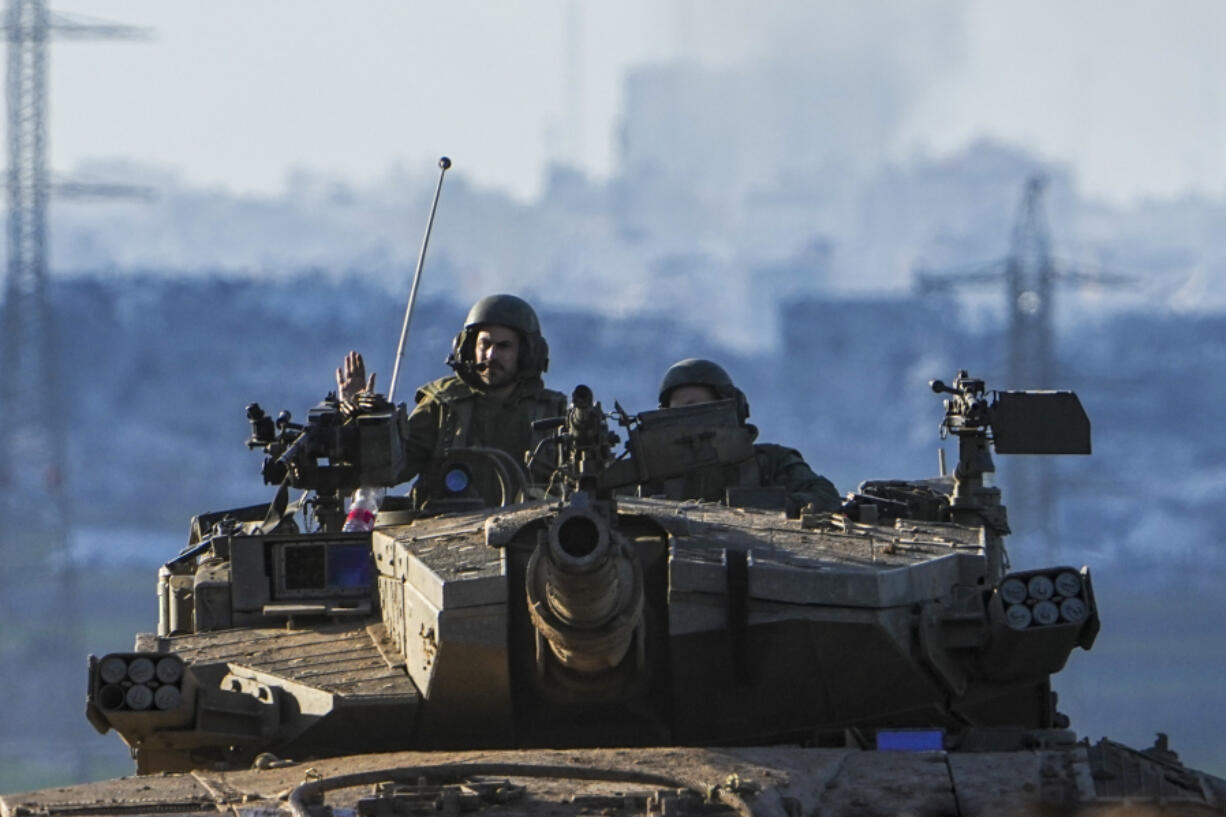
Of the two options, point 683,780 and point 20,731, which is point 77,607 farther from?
point 683,780

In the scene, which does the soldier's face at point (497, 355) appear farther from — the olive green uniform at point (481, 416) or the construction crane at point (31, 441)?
the construction crane at point (31, 441)

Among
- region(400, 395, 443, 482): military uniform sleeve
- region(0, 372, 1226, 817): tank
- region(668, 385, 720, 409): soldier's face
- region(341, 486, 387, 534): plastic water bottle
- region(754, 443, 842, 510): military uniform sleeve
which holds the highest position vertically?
region(668, 385, 720, 409): soldier's face

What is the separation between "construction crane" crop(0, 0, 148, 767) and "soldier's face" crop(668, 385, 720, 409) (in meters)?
45.5

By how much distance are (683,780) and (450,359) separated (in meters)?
9.70

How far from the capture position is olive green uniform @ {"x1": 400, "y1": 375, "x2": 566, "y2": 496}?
2739 centimetres

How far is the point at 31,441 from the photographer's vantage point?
77250 mm

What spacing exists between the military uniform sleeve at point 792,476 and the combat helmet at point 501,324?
6.63 ft

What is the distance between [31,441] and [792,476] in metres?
52.0

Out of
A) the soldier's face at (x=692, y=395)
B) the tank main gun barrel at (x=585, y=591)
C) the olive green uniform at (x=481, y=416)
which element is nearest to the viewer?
the tank main gun barrel at (x=585, y=591)

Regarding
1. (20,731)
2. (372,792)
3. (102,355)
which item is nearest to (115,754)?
(20,731)

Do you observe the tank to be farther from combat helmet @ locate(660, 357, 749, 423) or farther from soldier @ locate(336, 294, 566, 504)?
combat helmet @ locate(660, 357, 749, 423)

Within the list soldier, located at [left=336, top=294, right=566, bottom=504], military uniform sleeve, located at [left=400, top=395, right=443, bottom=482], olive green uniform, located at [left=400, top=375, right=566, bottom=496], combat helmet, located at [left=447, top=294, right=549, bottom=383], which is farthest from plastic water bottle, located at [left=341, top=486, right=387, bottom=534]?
combat helmet, located at [left=447, top=294, right=549, bottom=383]

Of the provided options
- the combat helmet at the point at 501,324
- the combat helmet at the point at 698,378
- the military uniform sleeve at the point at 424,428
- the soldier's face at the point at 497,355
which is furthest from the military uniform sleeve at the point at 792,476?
the military uniform sleeve at the point at 424,428

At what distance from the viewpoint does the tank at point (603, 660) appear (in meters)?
18.6
